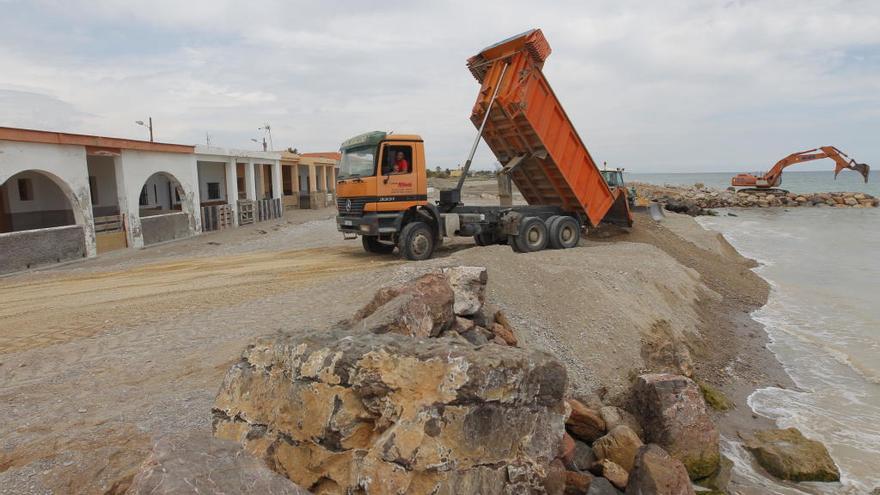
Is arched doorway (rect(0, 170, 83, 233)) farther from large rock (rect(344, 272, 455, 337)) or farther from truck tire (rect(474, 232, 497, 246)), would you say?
large rock (rect(344, 272, 455, 337))

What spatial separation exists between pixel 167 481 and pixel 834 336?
10973 mm

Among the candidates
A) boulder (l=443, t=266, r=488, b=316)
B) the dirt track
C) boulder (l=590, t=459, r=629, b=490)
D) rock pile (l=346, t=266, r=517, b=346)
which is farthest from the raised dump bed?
boulder (l=590, t=459, r=629, b=490)

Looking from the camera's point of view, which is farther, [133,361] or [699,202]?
[699,202]

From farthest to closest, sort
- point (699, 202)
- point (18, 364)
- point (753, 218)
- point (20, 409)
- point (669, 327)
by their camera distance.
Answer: point (699, 202) < point (753, 218) < point (669, 327) < point (18, 364) < point (20, 409)

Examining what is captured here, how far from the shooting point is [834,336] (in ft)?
31.3

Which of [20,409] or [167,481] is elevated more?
[167,481]

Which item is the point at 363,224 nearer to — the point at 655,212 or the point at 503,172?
the point at 503,172

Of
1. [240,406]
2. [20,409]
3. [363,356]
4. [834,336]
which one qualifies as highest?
[363,356]

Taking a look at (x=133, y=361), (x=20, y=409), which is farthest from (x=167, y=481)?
(x=133, y=361)

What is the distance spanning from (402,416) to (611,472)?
2176 mm

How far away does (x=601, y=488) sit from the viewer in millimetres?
3967

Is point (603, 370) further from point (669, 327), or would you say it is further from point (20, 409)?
point (20, 409)

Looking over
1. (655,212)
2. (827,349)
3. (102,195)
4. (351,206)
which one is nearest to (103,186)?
(102,195)

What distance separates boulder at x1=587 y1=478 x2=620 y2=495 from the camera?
3.92 metres
